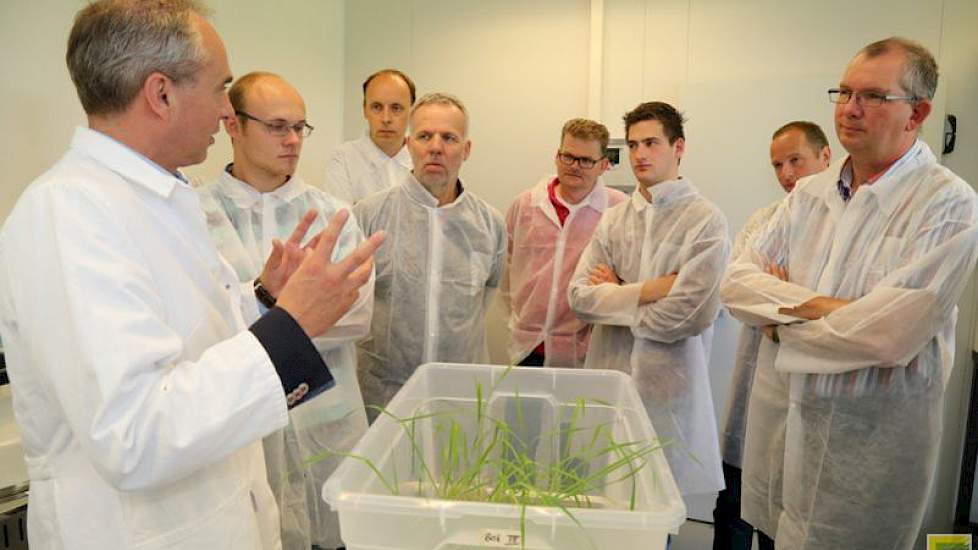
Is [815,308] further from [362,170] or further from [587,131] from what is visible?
[362,170]

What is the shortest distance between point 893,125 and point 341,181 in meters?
2.02

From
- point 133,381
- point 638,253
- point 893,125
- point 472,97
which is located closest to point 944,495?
point 638,253

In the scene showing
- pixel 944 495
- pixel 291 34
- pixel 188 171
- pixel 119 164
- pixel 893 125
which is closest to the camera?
pixel 119 164

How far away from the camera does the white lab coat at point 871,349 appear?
1367 millimetres

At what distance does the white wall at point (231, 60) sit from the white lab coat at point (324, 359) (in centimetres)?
60

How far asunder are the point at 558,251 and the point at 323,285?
5.40 ft

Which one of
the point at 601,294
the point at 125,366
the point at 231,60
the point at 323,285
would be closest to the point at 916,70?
the point at 601,294

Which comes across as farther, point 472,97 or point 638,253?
point 472,97

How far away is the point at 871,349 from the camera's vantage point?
137cm

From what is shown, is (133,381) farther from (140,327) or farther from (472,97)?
(472,97)

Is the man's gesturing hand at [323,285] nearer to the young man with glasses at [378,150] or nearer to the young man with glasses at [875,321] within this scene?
the young man with glasses at [875,321]

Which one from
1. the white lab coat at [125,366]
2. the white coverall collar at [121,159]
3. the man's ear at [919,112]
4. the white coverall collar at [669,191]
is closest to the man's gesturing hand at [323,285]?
the white lab coat at [125,366]

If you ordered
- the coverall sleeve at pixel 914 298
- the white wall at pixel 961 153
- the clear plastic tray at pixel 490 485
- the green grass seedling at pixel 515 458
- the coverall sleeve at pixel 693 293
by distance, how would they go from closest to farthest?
the clear plastic tray at pixel 490 485 → the green grass seedling at pixel 515 458 → the coverall sleeve at pixel 914 298 → the coverall sleeve at pixel 693 293 → the white wall at pixel 961 153

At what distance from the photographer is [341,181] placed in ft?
8.96
